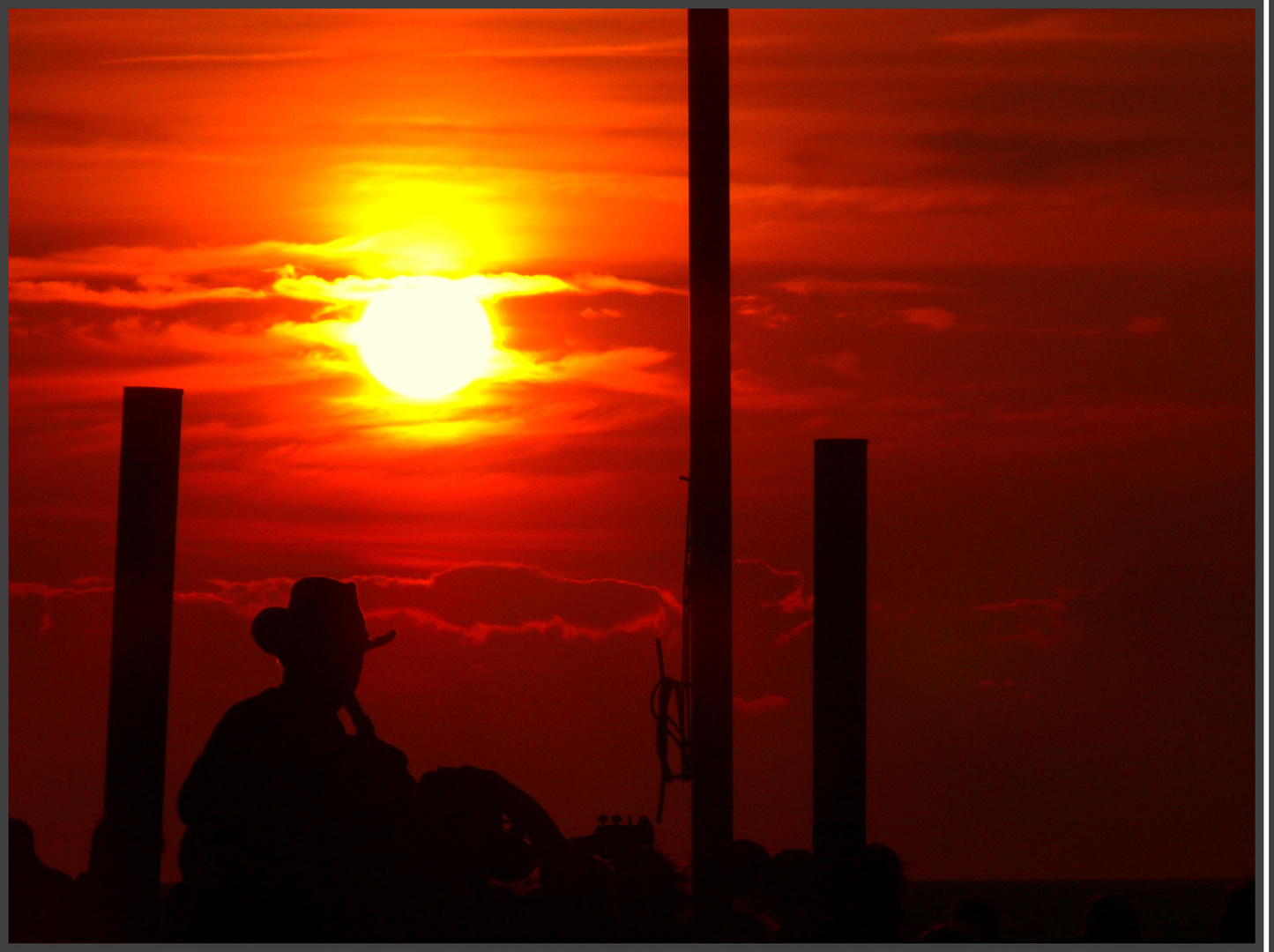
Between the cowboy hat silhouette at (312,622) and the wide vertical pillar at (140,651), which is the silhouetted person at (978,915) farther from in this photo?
the cowboy hat silhouette at (312,622)

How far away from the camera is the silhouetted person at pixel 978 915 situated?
6742mm

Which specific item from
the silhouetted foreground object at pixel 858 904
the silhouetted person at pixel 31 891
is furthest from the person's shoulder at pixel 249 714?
the silhouetted foreground object at pixel 858 904

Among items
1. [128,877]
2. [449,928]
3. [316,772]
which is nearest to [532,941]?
[449,928]

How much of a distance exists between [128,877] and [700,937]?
2366 millimetres

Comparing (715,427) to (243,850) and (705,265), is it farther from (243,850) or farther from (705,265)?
(243,850)

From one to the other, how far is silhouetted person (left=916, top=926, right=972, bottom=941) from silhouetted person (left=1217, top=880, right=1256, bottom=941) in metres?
1.02

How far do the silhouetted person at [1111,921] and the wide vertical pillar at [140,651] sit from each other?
3.98 meters

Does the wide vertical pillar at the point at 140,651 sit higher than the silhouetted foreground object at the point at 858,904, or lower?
higher

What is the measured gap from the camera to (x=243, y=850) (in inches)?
145

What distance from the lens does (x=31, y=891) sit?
5559 millimetres

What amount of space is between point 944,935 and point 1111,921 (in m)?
1.11

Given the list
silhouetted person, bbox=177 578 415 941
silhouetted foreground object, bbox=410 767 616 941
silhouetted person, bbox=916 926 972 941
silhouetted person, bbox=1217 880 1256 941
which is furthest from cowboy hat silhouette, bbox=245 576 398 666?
silhouetted person, bbox=1217 880 1256 941

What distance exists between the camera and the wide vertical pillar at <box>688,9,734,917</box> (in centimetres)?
628

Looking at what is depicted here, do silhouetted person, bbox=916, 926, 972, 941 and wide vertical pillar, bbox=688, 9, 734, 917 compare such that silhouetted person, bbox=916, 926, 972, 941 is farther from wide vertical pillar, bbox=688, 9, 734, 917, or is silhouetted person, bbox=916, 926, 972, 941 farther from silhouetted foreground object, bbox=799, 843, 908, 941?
wide vertical pillar, bbox=688, 9, 734, 917
